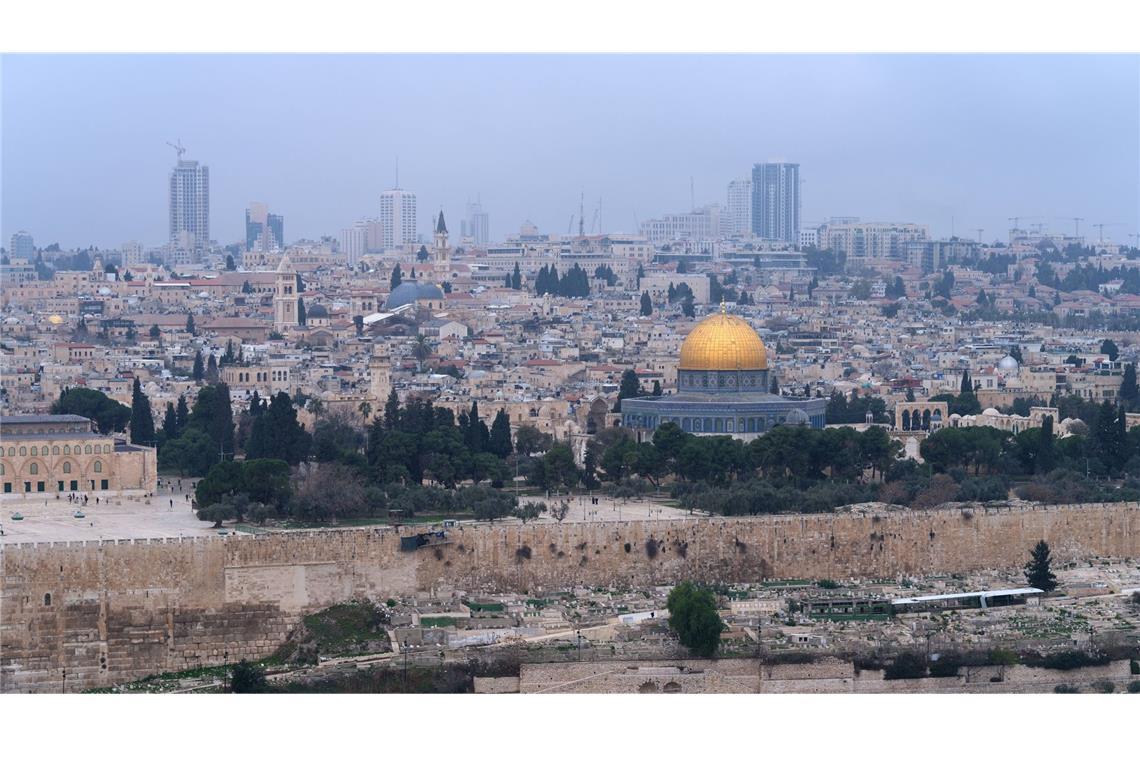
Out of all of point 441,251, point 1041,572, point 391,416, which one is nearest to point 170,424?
point 391,416

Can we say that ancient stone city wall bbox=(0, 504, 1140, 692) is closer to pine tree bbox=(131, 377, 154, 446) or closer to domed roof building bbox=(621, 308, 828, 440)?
domed roof building bbox=(621, 308, 828, 440)

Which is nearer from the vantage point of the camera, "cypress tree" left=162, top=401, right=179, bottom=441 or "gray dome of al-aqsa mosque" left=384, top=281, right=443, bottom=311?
"cypress tree" left=162, top=401, right=179, bottom=441

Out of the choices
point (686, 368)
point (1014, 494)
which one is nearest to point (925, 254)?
point (686, 368)

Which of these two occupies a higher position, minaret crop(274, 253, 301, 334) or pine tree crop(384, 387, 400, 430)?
minaret crop(274, 253, 301, 334)

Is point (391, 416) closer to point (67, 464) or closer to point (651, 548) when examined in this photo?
point (67, 464)

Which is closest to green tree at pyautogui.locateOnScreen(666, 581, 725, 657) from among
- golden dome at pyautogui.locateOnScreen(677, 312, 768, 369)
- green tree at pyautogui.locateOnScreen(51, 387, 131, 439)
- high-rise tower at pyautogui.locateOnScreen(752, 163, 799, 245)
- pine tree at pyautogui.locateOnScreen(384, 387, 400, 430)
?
pine tree at pyautogui.locateOnScreen(384, 387, 400, 430)

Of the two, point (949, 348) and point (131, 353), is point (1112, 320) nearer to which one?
point (949, 348)

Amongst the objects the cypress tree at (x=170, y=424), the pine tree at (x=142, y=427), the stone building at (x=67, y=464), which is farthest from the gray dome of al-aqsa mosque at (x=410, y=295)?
the stone building at (x=67, y=464)
